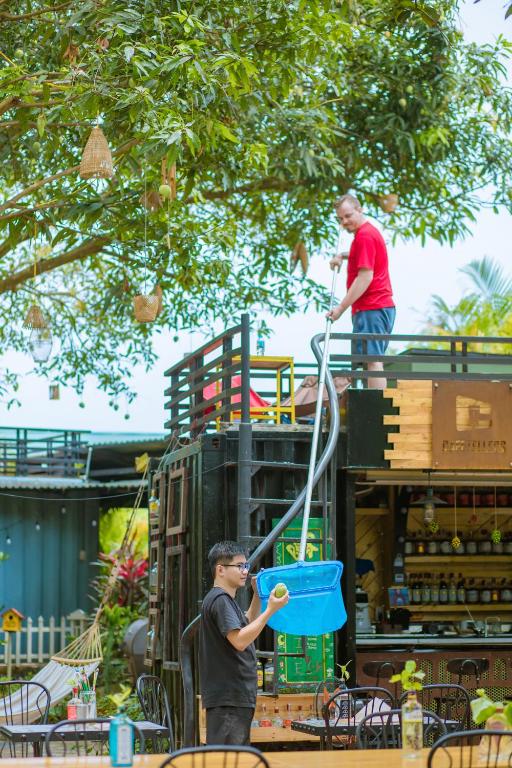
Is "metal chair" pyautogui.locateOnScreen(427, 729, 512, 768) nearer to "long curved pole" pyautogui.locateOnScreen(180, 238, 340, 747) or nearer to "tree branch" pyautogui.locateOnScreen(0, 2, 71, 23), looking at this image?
"long curved pole" pyautogui.locateOnScreen(180, 238, 340, 747)

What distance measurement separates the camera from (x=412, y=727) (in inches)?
218

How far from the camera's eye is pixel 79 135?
11.3m

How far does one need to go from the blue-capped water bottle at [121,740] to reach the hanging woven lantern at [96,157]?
4.98m

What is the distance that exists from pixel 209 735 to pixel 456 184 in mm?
11198

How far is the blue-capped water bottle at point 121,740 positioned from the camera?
517cm

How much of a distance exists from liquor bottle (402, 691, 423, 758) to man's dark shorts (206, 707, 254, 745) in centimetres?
94

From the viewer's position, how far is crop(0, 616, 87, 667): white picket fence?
19.0 metres

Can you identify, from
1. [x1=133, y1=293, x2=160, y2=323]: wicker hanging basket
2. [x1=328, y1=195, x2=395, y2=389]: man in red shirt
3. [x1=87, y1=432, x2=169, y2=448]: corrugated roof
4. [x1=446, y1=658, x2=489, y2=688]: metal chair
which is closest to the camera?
[x1=328, y1=195, x2=395, y2=389]: man in red shirt

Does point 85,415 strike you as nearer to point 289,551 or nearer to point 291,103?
point 291,103

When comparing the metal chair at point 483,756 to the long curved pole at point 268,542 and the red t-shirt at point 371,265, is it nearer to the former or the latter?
the long curved pole at point 268,542

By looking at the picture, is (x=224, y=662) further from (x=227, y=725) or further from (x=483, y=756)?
(x=483, y=756)

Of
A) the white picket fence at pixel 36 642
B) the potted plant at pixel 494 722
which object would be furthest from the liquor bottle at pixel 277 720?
the white picket fence at pixel 36 642

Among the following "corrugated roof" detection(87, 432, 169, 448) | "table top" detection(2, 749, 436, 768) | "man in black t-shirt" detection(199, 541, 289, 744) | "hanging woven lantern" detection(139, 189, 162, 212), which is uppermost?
"hanging woven lantern" detection(139, 189, 162, 212)

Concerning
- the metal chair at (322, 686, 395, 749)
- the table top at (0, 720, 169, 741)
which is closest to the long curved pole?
the metal chair at (322, 686, 395, 749)
